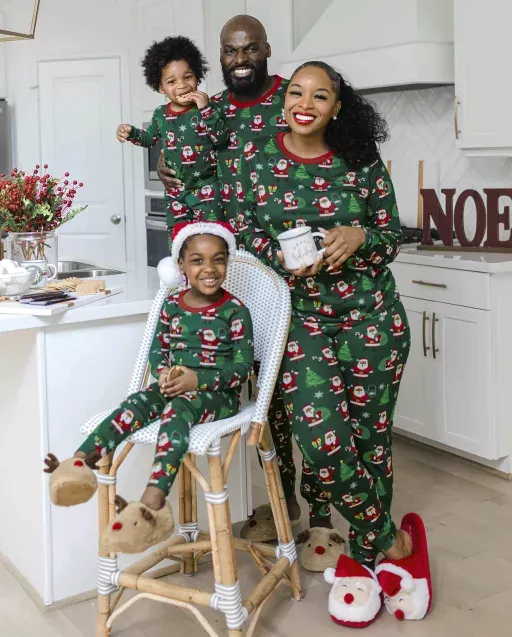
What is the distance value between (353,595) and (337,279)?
841 mm

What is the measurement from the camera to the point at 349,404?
233 centimetres

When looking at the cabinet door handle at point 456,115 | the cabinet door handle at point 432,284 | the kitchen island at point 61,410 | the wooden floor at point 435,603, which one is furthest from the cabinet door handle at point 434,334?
the kitchen island at point 61,410

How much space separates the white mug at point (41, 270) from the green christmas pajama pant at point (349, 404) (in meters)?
0.78

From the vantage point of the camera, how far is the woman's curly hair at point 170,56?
7.89 feet

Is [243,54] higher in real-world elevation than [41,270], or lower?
higher

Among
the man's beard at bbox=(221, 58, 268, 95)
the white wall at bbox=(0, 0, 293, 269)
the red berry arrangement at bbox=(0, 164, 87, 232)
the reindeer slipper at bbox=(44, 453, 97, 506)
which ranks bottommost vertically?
the reindeer slipper at bbox=(44, 453, 97, 506)

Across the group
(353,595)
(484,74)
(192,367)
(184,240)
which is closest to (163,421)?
(192,367)

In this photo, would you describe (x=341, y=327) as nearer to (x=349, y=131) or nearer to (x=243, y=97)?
(x=349, y=131)

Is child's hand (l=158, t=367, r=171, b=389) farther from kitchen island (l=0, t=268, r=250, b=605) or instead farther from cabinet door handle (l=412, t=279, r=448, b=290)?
cabinet door handle (l=412, t=279, r=448, b=290)

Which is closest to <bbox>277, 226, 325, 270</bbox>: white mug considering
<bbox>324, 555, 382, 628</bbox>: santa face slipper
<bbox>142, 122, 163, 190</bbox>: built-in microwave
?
<bbox>324, 555, 382, 628</bbox>: santa face slipper

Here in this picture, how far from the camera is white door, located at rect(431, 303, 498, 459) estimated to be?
328cm

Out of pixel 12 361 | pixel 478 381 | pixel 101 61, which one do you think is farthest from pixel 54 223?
pixel 101 61

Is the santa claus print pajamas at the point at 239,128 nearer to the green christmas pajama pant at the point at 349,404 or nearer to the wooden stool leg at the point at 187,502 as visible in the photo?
the green christmas pajama pant at the point at 349,404

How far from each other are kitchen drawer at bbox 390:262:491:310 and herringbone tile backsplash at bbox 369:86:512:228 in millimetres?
541
